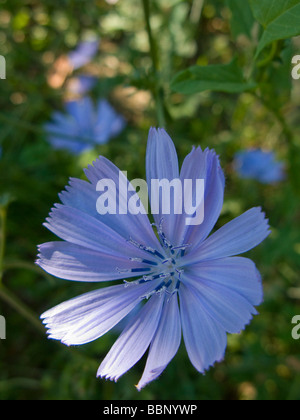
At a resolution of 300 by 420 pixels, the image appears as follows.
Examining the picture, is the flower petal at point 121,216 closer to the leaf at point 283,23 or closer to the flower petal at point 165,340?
the flower petal at point 165,340

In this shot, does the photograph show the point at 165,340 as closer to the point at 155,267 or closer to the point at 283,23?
the point at 155,267

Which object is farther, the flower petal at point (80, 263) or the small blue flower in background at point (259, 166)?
the small blue flower in background at point (259, 166)

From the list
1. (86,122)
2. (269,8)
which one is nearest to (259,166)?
(86,122)

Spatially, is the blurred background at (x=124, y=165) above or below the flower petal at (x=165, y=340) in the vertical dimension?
above

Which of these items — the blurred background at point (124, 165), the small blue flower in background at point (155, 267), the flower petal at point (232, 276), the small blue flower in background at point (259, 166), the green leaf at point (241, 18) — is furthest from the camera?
the small blue flower in background at point (259, 166)

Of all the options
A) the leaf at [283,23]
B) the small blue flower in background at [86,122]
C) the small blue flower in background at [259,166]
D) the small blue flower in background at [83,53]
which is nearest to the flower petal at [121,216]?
the leaf at [283,23]
